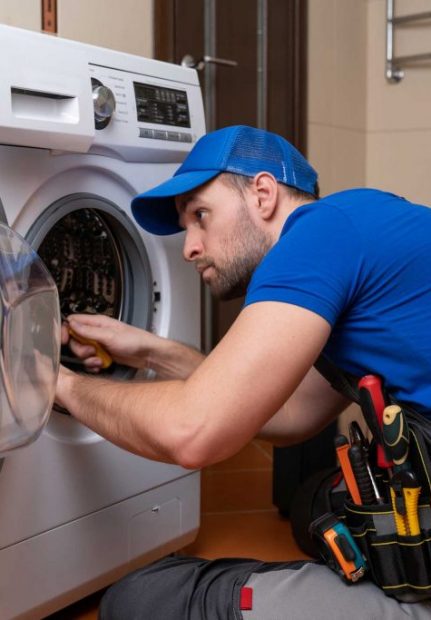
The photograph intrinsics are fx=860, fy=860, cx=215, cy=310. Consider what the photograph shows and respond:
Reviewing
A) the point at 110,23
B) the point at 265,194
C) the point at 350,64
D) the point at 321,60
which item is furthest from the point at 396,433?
the point at 350,64

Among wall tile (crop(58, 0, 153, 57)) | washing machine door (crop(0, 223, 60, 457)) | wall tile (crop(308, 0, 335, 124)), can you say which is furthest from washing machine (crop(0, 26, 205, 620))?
wall tile (crop(308, 0, 335, 124))

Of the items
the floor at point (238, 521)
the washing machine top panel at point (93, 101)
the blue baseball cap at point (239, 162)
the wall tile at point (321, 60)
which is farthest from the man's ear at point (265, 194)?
the wall tile at point (321, 60)

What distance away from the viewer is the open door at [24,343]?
3.17ft

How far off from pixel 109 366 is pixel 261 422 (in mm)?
557

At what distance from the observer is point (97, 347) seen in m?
1.53

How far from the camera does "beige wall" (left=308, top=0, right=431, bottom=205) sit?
3.10m

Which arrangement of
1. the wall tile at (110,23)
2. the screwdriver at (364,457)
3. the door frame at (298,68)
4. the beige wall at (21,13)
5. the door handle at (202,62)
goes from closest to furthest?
1. the screwdriver at (364,457)
2. the beige wall at (21,13)
3. the wall tile at (110,23)
4. the door handle at (202,62)
5. the door frame at (298,68)

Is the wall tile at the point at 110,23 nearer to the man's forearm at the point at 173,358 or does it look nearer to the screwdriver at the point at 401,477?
the man's forearm at the point at 173,358

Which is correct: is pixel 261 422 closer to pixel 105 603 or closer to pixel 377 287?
pixel 377 287

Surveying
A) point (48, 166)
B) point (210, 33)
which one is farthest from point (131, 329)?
point (210, 33)

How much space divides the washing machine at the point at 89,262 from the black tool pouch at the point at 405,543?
529 mm

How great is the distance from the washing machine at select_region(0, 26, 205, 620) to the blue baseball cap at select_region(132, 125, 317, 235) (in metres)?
0.14

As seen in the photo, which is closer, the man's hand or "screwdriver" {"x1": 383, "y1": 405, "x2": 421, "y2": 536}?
"screwdriver" {"x1": 383, "y1": 405, "x2": 421, "y2": 536}

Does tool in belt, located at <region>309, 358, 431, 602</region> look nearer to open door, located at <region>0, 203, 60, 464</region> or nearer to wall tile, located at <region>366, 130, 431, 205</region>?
open door, located at <region>0, 203, 60, 464</region>
